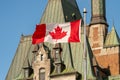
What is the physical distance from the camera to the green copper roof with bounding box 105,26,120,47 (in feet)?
265

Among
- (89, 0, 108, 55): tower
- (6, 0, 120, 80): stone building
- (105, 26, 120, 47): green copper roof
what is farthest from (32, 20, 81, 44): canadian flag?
(89, 0, 108, 55): tower

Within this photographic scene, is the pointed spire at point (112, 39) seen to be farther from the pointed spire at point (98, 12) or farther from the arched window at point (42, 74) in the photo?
the arched window at point (42, 74)

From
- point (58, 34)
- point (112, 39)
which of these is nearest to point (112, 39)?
point (112, 39)

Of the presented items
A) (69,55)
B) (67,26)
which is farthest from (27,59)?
(67,26)

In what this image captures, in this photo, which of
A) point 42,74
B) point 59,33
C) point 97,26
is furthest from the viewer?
point 97,26

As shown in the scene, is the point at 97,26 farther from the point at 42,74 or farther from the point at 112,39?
the point at 42,74

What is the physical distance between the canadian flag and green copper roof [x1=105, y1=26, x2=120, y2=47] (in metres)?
24.9

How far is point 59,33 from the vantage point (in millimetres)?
56062

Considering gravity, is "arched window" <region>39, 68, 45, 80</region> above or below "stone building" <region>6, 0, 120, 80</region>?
below

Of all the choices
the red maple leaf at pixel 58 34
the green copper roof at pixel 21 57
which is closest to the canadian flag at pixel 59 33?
the red maple leaf at pixel 58 34

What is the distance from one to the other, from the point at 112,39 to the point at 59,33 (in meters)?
26.5

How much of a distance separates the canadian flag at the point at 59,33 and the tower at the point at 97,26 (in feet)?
83.6

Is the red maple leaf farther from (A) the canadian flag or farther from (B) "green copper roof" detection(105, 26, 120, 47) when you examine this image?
(B) "green copper roof" detection(105, 26, 120, 47)

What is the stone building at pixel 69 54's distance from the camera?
7325 centimetres
